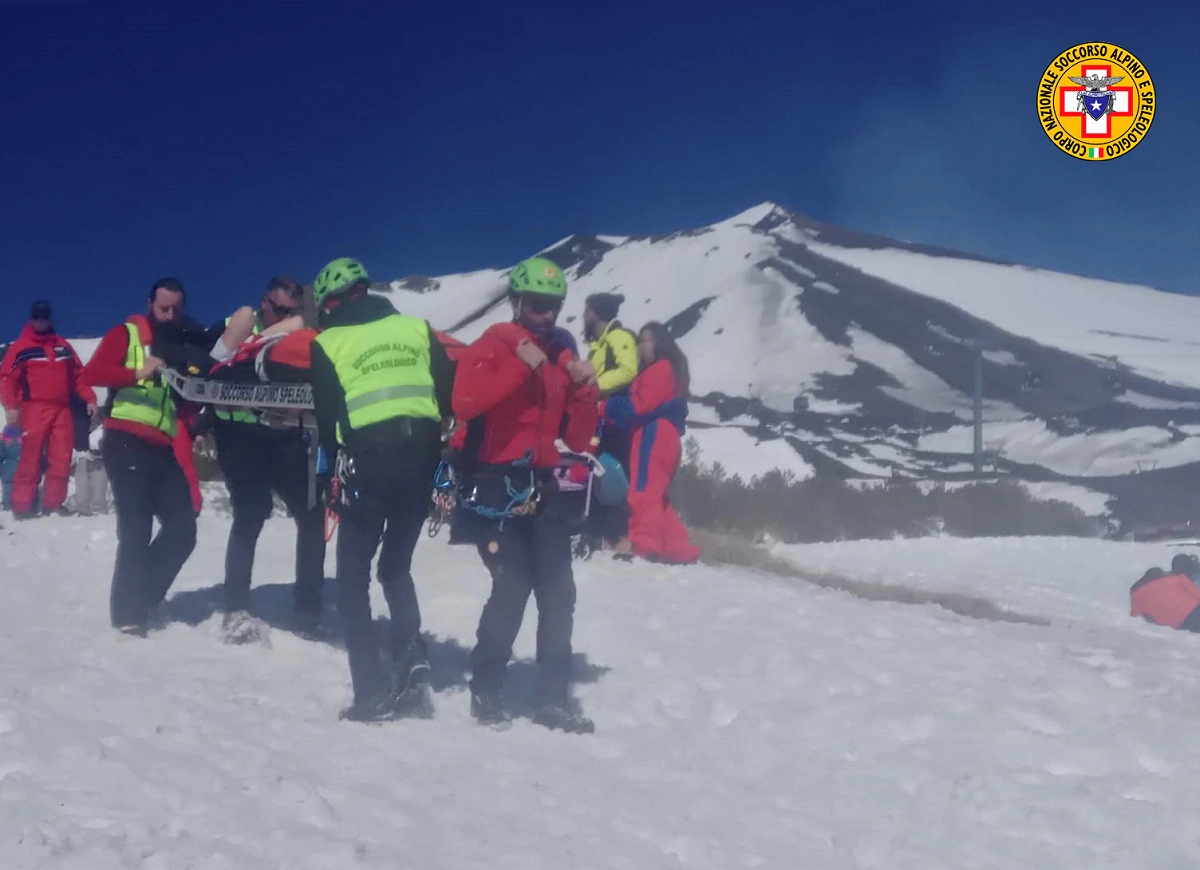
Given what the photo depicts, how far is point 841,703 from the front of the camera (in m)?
5.56

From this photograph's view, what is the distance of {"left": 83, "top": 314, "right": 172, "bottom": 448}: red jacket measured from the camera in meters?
6.17

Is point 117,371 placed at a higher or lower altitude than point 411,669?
higher

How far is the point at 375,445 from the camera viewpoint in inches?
195

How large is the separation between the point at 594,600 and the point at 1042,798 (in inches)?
146

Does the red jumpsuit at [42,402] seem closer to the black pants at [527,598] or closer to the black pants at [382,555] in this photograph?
the black pants at [382,555]

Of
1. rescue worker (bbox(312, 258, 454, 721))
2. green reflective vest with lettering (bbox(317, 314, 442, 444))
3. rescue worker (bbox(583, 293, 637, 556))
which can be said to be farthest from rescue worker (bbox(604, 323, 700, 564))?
green reflective vest with lettering (bbox(317, 314, 442, 444))

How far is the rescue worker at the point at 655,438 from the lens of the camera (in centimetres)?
931

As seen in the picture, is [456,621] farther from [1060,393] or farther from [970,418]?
[1060,393]

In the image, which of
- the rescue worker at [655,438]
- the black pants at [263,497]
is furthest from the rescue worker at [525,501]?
the rescue worker at [655,438]

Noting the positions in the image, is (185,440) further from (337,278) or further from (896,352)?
(896,352)

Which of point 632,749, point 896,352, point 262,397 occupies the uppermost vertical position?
point 896,352

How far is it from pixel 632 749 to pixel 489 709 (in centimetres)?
62

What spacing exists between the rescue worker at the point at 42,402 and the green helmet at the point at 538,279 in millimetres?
6570

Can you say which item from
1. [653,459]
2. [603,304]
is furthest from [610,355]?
[653,459]
